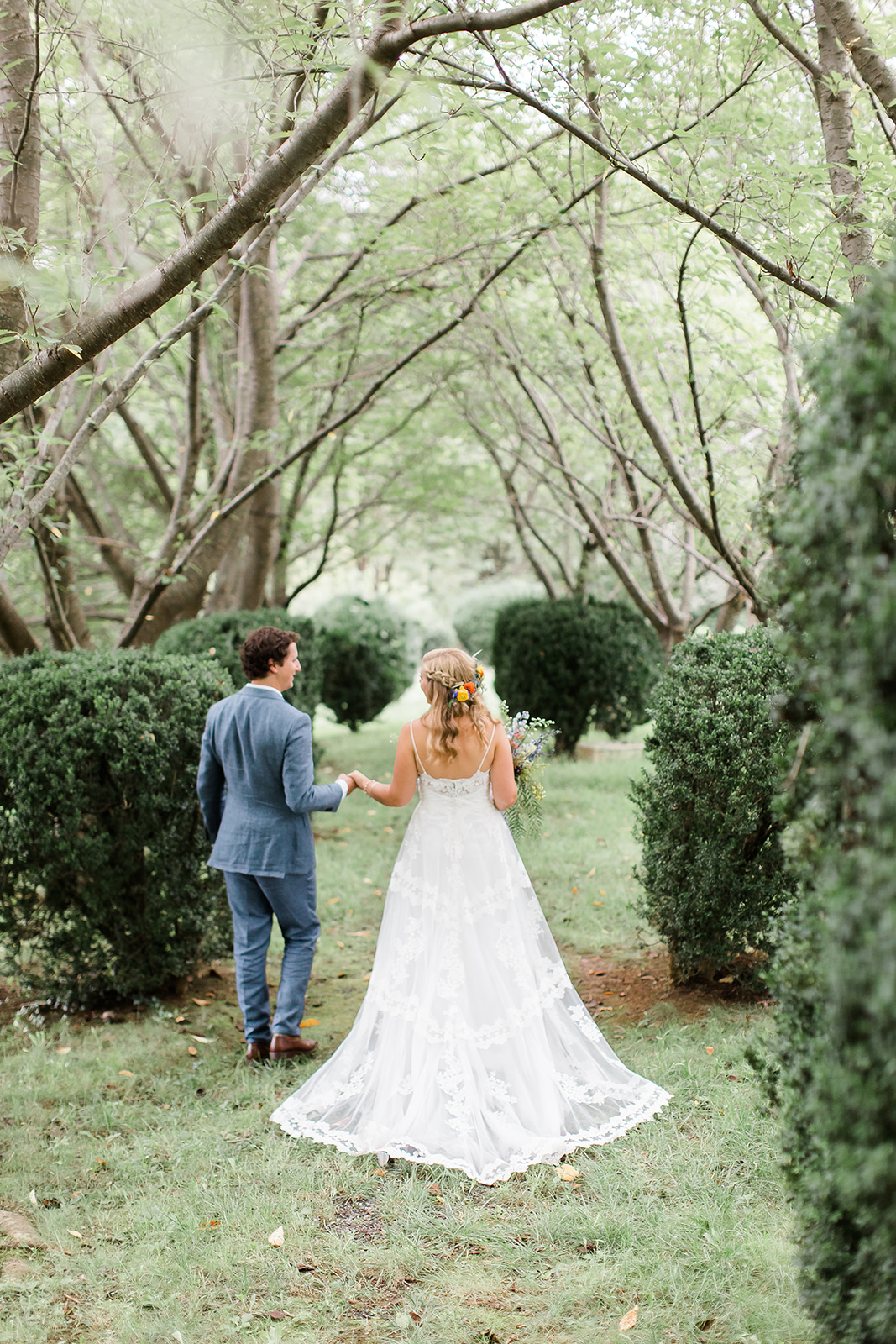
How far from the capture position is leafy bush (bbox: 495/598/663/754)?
10914mm

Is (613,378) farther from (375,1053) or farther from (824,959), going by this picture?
(824,959)

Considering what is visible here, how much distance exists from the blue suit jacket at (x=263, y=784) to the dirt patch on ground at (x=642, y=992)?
1794mm

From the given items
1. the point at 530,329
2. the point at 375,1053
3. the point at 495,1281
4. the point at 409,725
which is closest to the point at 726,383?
the point at 530,329

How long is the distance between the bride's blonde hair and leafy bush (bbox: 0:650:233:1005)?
1.54 m

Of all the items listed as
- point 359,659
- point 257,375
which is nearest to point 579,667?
point 359,659

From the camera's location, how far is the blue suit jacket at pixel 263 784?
4.25 metres

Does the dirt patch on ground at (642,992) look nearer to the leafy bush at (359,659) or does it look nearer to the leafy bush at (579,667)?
the leafy bush at (579,667)

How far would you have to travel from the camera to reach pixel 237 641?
8.04m

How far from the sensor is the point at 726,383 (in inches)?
265

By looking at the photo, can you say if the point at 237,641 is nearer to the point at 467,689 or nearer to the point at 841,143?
the point at 467,689

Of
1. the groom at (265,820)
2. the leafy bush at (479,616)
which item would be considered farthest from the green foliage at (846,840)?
the leafy bush at (479,616)

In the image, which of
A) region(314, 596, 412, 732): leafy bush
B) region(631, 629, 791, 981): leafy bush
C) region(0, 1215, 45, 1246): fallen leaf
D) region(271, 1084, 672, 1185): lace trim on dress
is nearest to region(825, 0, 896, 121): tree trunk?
region(631, 629, 791, 981): leafy bush

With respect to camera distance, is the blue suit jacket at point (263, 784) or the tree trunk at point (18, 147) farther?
the blue suit jacket at point (263, 784)

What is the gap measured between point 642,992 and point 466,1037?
161cm
